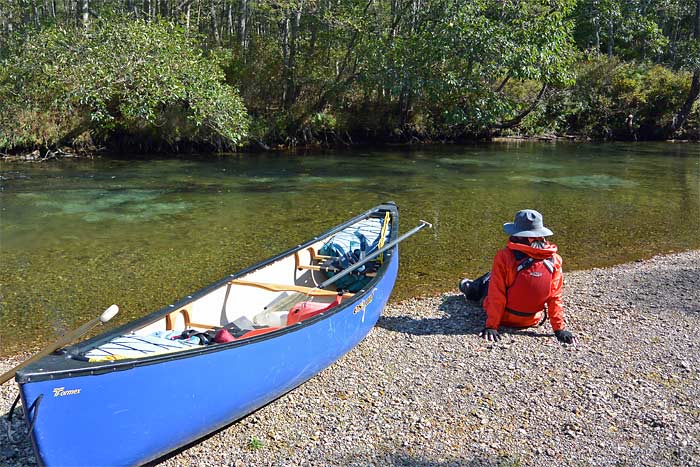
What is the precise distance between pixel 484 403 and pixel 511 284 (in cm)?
152

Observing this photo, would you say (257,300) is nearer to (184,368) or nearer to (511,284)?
(184,368)

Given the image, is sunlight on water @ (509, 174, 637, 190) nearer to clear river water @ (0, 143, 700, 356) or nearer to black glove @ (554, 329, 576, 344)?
clear river water @ (0, 143, 700, 356)

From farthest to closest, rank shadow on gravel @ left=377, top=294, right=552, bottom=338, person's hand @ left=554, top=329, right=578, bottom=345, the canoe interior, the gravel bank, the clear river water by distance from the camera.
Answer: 1. the clear river water
2. shadow on gravel @ left=377, top=294, right=552, bottom=338
3. person's hand @ left=554, top=329, right=578, bottom=345
4. the canoe interior
5. the gravel bank

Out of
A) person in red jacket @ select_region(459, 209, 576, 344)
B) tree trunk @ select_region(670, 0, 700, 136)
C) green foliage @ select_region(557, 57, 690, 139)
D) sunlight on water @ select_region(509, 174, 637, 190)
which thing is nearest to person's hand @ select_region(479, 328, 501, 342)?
person in red jacket @ select_region(459, 209, 576, 344)

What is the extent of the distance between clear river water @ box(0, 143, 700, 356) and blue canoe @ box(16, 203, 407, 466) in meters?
2.15

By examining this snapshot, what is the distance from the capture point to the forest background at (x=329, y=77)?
18344 mm

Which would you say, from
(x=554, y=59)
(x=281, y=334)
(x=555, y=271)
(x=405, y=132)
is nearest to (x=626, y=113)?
(x=554, y=59)

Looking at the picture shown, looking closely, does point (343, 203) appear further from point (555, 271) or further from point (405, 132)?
point (405, 132)

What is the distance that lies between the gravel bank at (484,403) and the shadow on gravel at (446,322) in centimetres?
2

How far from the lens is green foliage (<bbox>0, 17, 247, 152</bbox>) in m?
17.9

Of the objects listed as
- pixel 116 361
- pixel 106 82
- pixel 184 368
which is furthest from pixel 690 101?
pixel 116 361

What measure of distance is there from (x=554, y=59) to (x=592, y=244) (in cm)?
1357

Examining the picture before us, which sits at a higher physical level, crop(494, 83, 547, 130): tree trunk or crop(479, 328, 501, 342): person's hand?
crop(494, 83, 547, 130): tree trunk

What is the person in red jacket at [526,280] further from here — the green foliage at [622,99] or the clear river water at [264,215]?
the green foliage at [622,99]
